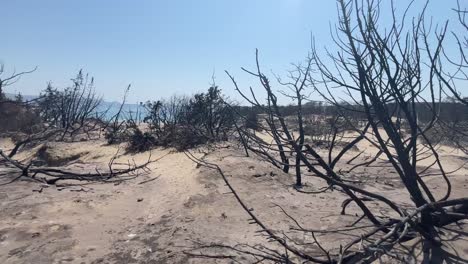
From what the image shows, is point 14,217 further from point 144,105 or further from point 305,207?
point 144,105

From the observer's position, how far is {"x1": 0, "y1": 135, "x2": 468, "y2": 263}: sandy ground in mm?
3939

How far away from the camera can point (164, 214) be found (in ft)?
17.3

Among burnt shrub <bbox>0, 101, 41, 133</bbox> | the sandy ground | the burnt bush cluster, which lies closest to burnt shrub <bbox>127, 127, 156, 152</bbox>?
the burnt bush cluster

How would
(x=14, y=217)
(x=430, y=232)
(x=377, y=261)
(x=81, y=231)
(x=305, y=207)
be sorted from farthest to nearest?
(x=305, y=207) < (x=14, y=217) < (x=81, y=231) < (x=430, y=232) < (x=377, y=261)

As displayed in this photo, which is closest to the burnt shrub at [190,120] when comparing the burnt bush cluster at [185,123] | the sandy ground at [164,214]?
the burnt bush cluster at [185,123]

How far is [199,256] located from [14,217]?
281 cm

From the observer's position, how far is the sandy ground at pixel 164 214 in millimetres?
3939

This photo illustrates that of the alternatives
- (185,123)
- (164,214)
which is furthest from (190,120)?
(164,214)

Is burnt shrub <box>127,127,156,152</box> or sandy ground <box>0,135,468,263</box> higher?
burnt shrub <box>127,127,156,152</box>

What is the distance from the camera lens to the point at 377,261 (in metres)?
3.19

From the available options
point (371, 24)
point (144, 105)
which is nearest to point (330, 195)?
point (371, 24)

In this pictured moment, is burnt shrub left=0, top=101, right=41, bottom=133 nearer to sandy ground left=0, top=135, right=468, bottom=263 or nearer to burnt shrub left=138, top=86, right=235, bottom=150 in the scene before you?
burnt shrub left=138, top=86, right=235, bottom=150

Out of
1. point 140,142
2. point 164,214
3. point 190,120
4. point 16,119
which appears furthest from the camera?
point 16,119

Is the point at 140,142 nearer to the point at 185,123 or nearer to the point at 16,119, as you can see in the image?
the point at 185,123
